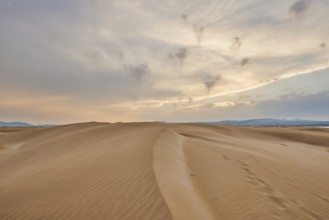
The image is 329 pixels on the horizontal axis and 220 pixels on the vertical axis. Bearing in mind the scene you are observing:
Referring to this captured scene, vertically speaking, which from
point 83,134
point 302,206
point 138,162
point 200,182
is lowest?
point 302,206

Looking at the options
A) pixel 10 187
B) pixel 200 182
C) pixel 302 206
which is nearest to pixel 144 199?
pixel 200 182

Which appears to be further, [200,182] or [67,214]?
[200,182]

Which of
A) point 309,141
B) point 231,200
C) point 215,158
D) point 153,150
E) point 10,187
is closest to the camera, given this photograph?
point 231,200

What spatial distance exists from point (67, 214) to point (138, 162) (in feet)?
9.71

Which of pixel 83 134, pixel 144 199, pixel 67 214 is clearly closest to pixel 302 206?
pixel 144 199

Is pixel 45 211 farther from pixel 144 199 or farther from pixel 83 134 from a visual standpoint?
pixel 83 134

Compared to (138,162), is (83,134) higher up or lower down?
higher up

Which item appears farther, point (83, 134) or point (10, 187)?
point (83, 134)

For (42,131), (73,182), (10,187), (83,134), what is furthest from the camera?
(42,131)

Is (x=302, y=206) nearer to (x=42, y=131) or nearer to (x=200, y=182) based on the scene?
(x=200, y=182)

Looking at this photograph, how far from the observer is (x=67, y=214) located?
15.0ft

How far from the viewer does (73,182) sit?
6.38m

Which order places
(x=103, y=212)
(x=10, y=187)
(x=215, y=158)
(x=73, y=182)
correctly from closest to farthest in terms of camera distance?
(x=103, y=212), (x=73, y=182), (x=10, y=187), (x=215, y=158)

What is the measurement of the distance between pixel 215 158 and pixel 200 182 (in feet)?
10.9
